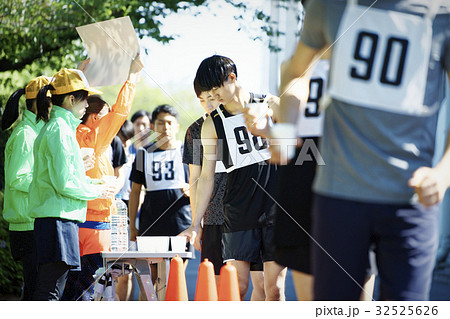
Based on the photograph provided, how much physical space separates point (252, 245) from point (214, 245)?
0.49m

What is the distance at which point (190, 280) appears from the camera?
5.40 metres

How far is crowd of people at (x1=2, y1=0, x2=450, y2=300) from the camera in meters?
1.98

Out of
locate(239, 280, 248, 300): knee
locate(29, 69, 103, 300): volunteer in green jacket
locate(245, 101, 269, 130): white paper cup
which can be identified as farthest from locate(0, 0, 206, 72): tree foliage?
locate(239, 280, 248, 300): knee

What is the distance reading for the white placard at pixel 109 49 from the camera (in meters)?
3.38

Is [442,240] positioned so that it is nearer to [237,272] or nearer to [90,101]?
[237,272]

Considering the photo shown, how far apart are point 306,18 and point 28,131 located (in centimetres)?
160

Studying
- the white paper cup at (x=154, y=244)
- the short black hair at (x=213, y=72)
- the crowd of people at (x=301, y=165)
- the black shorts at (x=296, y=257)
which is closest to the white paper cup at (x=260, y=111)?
the crowd of people at (x=301, y=165)

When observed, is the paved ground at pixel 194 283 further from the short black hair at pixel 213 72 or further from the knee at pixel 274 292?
the short black hair at pixel 213 72

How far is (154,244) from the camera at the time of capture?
133 inches

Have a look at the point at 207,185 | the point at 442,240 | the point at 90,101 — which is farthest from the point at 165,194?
the point at 442,240

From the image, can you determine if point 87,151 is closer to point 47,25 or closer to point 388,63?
point 47,25

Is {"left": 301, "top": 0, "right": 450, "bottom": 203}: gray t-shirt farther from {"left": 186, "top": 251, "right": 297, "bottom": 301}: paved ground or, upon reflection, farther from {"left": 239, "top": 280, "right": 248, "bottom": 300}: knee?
{"left": 186, "top": 251, "right": 297, "bottom": 301}: paved ground

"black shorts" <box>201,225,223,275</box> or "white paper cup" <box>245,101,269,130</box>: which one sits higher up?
"white paper cup" <box>245,101,269,130</box>

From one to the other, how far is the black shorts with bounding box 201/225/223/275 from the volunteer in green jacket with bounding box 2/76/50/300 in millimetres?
795
